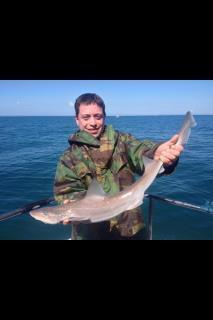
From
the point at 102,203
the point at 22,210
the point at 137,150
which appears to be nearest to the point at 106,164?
the point at 137,150

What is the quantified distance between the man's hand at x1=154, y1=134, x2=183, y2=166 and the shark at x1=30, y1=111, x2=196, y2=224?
0.18ft

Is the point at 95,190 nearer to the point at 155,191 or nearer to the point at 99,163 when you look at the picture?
the point at 99,163

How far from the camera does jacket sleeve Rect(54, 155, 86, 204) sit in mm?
3908

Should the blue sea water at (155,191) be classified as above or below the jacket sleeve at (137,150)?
below

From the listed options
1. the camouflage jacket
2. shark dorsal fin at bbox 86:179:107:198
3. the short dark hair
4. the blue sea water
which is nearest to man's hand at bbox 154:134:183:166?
the camouflage jacket

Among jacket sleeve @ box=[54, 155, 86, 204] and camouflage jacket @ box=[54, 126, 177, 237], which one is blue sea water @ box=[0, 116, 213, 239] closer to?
camouflage jacket @ box=[54, 126, 177, 237]

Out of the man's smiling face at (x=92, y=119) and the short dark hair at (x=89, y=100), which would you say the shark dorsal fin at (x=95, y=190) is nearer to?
the man's smiling face at (x=92, y=119)

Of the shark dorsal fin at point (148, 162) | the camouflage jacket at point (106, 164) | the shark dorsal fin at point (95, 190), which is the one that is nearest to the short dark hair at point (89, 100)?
the camouflage jacket at point (106, 164)

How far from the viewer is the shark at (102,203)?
3639mm
